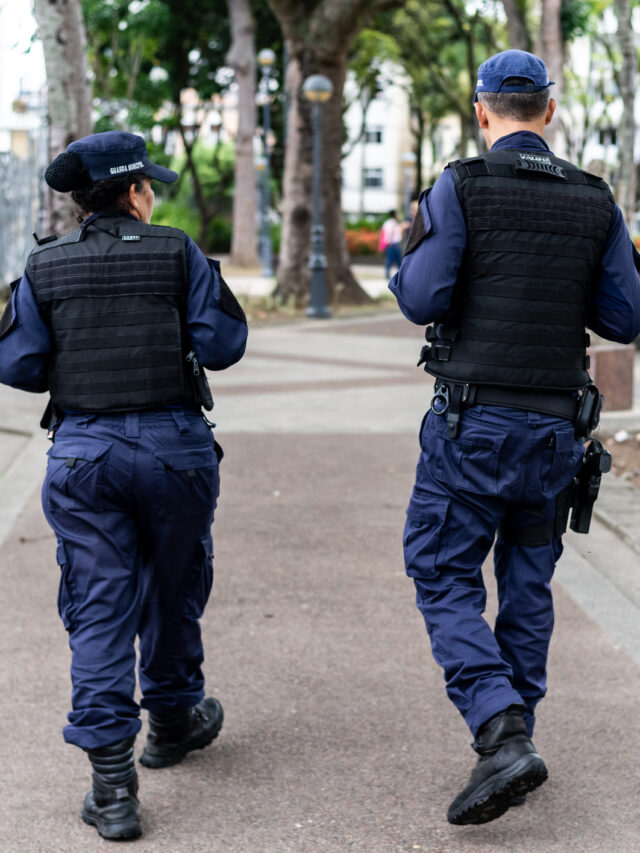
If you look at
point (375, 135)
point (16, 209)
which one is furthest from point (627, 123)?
point (375, 135)

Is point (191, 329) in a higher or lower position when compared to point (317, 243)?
higher

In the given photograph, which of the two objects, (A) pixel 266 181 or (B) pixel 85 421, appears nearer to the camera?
(B) pixel 85 421

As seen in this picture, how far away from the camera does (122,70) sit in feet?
125

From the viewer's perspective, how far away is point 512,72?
3438 millimetres

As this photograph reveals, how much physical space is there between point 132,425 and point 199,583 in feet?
1.75

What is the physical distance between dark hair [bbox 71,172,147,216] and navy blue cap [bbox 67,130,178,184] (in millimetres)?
17

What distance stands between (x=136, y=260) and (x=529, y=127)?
1.13 metres

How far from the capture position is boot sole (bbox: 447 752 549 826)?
314 centimetres

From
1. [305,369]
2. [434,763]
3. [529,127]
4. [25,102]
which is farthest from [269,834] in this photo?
[25,102]

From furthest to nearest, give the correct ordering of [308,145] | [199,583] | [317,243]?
[308,145] → [317,243] → [199,583]

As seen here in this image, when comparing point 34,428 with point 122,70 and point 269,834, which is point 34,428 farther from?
point 122,70

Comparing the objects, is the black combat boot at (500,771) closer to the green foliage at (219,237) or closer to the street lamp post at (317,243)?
the street lamp post at (317,243)

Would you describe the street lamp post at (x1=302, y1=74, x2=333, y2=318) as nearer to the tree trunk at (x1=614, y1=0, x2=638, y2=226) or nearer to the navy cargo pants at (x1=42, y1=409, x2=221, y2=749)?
the tree trunk at (x1=614, y1=0, x2=638, y2=226)

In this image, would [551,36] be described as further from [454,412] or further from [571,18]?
[454,412]
